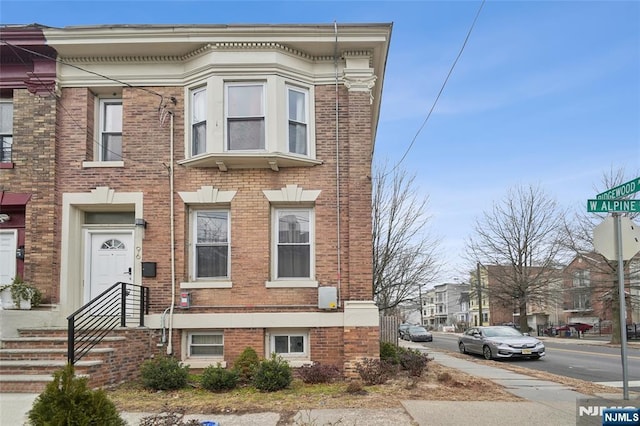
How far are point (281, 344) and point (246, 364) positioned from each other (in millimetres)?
1143

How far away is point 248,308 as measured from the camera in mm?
10773

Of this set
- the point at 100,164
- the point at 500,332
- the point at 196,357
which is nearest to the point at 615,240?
the point at 196,357

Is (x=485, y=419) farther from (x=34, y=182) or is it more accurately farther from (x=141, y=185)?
(x=34, y=182)

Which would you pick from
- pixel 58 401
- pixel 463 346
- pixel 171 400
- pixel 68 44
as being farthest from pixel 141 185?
pixel 463 346

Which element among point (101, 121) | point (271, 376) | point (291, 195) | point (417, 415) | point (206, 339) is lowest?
point (417, 415)

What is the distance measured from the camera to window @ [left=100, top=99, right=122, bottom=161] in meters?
11.8

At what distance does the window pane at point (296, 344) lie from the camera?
428 inches

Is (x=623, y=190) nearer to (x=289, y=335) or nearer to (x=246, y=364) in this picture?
(x=289, y=335)

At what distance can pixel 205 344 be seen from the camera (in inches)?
431

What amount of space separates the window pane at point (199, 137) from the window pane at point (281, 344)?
14.4 ft

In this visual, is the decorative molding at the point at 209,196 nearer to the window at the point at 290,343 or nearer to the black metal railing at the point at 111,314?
the black metal railing at the point at 111,314

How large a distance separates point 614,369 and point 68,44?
1729 centimetres

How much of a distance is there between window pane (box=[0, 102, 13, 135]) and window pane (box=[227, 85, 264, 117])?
507 cm

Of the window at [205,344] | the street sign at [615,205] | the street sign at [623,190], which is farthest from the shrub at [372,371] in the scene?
the street sign at [623,190]
